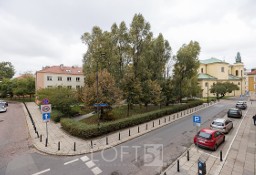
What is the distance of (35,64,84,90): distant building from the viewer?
119 ft

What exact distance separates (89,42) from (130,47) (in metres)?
10.6

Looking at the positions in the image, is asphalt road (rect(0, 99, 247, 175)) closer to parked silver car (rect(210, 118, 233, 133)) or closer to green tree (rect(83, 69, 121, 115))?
parked silver car (rect(210, 118, 233, 133))

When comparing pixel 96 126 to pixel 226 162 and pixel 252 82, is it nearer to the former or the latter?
pixel 226 162

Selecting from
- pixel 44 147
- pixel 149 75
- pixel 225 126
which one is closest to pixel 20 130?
pixel 44 147

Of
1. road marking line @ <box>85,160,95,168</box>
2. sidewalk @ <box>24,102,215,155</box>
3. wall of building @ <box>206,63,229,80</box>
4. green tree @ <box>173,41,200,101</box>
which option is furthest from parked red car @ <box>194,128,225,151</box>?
wall of building @ <box>206,63,229,80</box>

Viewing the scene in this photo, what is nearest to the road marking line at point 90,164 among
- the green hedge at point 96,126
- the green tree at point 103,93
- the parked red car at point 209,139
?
the green hedge at point 96,126

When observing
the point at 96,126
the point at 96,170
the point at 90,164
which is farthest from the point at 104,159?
the point at 96,126

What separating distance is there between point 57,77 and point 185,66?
34.1m

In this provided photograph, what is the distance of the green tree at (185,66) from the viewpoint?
30234 mm

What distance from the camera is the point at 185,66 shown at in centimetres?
3144

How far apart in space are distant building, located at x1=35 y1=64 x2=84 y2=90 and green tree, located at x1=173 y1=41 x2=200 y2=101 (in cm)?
2462

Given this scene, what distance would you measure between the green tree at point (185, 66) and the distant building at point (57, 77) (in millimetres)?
24622

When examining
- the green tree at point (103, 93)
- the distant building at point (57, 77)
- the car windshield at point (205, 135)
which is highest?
the distant building at point (57, 77)

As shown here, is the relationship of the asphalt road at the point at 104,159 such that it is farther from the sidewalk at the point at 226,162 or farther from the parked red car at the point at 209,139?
the parked red car at the point at 209,139
